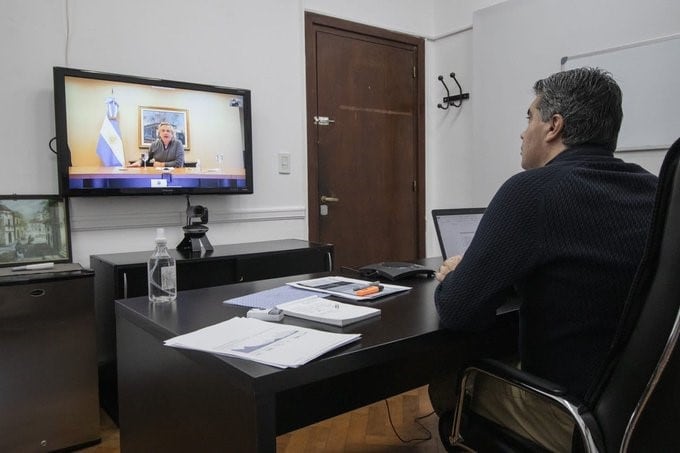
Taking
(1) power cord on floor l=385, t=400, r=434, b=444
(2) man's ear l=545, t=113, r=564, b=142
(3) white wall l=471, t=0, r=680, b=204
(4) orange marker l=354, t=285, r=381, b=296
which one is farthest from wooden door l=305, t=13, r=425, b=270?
(2) man's ear l=545, t=113, r=564, b=142

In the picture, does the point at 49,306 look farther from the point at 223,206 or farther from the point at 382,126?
the point at 382,126

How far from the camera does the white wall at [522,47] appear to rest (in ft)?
9.55

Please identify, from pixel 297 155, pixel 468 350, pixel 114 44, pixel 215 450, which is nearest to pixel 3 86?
pixel 114 44

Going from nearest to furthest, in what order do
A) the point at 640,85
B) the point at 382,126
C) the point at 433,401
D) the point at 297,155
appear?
the point at 433,401 < the point at 640,85 < the point at 297,155 < the point at 382,126

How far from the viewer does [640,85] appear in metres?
2.89

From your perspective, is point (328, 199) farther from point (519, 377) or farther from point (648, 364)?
point (648, 364)

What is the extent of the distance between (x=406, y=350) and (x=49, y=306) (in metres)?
1.73

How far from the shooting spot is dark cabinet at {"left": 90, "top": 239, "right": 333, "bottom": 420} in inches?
90.4

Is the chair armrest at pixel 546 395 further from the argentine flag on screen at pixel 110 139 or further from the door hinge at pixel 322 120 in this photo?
the door hinge at pixel 322 120

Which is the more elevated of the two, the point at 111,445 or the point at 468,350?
the point at 468,350

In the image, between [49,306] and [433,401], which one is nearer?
[433,401]

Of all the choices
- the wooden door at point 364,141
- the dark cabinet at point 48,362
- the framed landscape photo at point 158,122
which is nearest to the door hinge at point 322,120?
the wooden door at point 364,141

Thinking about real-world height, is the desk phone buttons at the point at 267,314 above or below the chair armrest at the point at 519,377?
above

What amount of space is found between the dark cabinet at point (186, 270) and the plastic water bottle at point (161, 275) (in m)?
0.94
